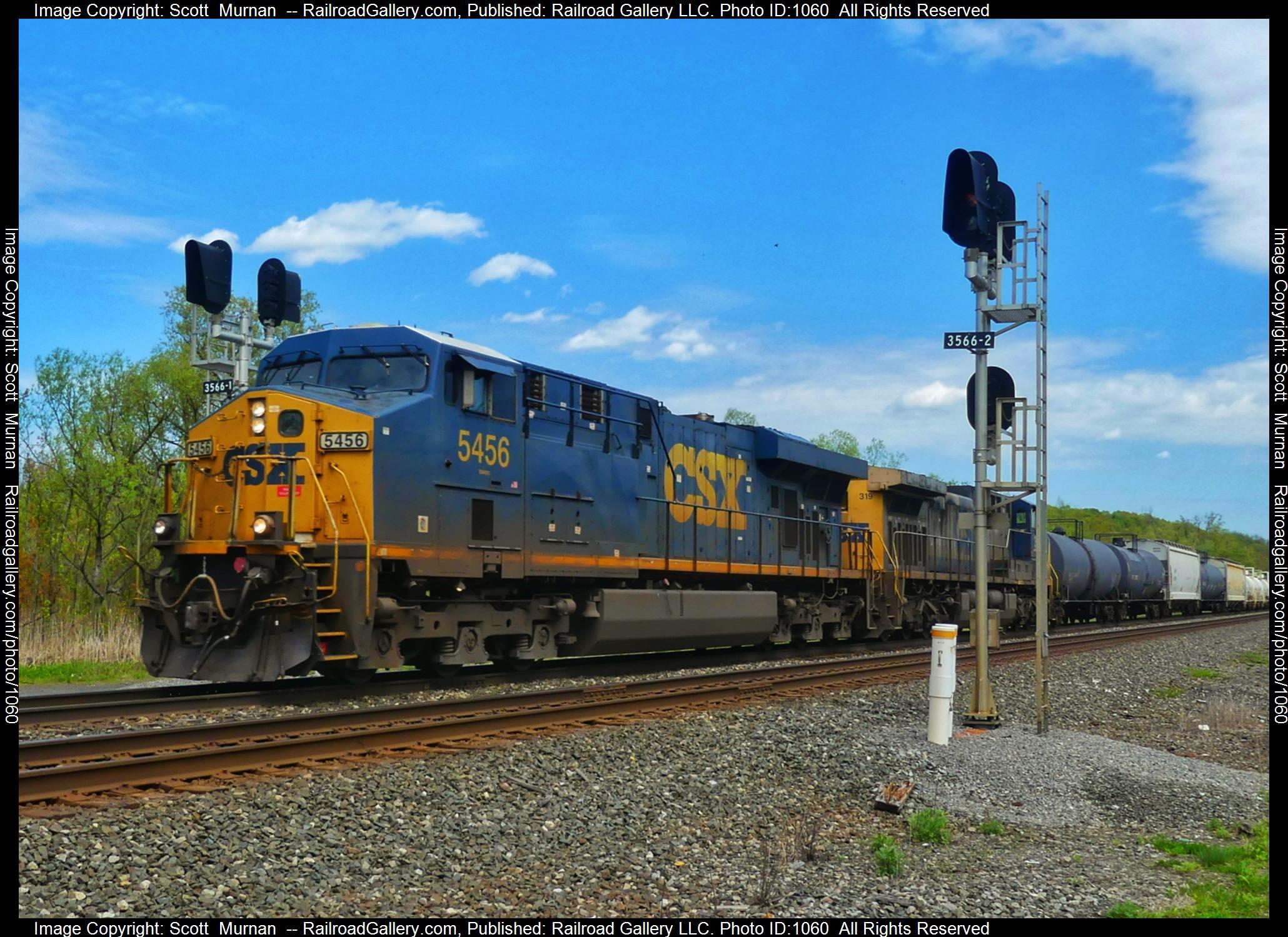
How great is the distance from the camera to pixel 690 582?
15.5 meters

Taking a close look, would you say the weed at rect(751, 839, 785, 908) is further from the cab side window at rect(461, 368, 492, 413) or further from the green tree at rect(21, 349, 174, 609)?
the green tree at rect(21, 349, 174, 609)

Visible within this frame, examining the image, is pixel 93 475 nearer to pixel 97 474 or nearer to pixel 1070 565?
pixel 97 474

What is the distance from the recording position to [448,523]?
426 inches

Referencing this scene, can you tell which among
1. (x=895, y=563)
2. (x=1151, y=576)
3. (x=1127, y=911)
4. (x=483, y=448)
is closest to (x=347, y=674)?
(x=483, y=448)

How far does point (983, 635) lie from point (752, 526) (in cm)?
646

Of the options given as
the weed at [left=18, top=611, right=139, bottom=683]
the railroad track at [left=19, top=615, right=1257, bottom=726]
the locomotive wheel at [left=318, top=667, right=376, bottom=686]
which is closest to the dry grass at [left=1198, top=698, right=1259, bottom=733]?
the railroad track at [left=19, top=615, right=1257, bottom=726]

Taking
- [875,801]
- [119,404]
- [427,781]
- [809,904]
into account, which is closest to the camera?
[809,904]

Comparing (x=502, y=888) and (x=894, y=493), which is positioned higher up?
(x=894, y=493)

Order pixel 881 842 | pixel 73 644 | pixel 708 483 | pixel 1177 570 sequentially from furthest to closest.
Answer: pixel 1177 570, pixel 73 644, pixel 708 483, pixel 881 842

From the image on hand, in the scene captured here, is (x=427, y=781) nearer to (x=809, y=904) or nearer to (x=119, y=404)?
(x=809, y=904)

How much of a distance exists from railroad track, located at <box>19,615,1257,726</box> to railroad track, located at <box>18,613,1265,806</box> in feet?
3.38

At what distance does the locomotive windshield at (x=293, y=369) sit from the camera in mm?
11203

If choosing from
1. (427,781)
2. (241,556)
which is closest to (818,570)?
(241,556)

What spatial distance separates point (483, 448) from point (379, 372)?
130 cm
